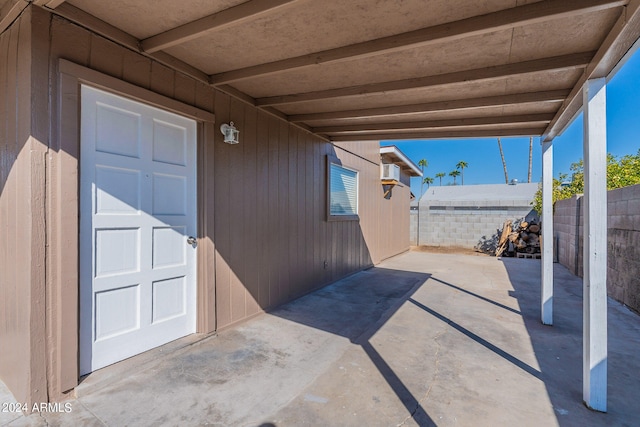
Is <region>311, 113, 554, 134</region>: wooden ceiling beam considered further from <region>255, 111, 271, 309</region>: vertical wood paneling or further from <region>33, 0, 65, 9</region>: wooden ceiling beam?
<region>33, 0, 65, 9</region>: wooden ceiling beam

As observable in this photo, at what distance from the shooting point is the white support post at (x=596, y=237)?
205cm

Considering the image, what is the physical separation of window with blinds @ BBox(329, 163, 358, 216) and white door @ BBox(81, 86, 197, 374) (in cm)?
303

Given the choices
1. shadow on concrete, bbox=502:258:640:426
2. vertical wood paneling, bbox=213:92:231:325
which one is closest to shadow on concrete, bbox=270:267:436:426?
vertical wood paneling, bbox=213:92:231:325

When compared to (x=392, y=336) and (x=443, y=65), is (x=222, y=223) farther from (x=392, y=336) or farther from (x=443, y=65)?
(x=443, y=65)

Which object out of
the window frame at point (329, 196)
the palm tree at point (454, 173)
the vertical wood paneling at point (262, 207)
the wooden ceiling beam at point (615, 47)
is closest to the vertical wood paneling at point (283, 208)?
the vertical wood paneling at point (262, 207)

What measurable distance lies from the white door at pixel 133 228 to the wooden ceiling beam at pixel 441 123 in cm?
232

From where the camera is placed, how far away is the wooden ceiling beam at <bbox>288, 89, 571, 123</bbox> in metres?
2.92

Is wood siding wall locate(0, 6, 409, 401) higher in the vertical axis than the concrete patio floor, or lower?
higher

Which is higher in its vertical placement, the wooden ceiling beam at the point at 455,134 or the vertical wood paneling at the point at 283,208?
the wooden ceiling beam at the point at 455,134

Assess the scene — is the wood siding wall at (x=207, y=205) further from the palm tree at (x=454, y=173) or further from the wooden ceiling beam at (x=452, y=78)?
the palm tree at (x=454, y=173)

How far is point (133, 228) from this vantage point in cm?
248

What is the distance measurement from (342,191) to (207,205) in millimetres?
3433

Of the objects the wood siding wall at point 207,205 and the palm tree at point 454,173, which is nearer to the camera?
the wood siding wall at point 207,205

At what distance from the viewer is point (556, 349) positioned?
289 cm
